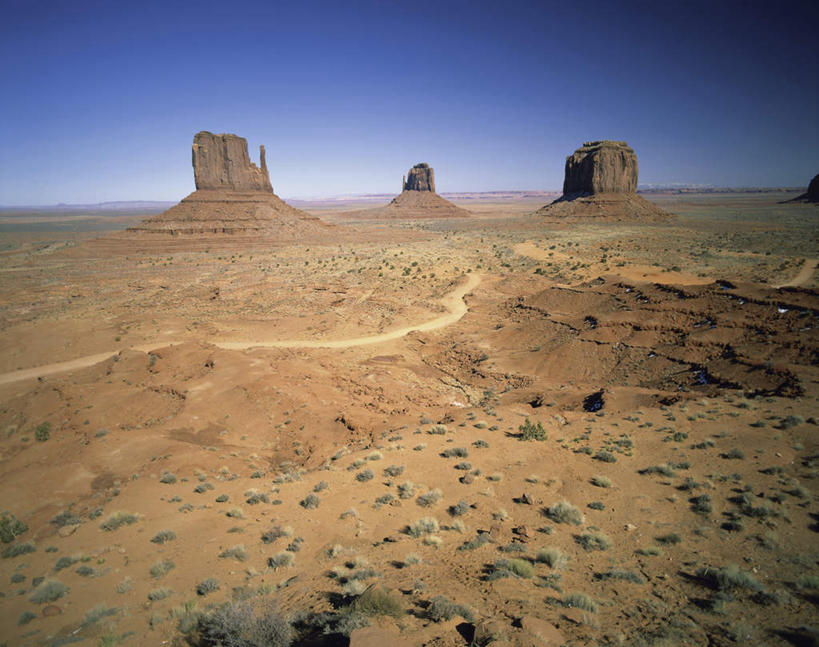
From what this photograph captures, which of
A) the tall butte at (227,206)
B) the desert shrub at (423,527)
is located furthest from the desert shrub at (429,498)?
the tall butte at (227,206)

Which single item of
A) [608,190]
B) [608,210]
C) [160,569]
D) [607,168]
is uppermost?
[607,168]

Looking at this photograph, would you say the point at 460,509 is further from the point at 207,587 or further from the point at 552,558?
the point at 207,587

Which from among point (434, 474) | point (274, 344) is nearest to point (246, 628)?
point (434, 474)

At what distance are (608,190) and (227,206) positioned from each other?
8554 centimetres

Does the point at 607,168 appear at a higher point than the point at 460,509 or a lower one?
higher

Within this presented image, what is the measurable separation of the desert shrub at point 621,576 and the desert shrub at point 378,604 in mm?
3391

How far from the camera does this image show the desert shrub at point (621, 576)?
619 cm

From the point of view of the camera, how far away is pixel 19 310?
3219 cm

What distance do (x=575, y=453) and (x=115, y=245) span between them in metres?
76.4

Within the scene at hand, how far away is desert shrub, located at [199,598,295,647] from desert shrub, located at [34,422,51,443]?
1140cm

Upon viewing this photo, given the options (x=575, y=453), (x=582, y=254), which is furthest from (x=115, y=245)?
(x=575, y=453)

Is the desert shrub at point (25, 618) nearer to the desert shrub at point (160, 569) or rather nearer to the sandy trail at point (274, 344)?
the desert shrub at point (160, 569)

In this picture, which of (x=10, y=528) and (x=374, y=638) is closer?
(x=374, y=638)

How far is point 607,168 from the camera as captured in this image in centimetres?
9050
